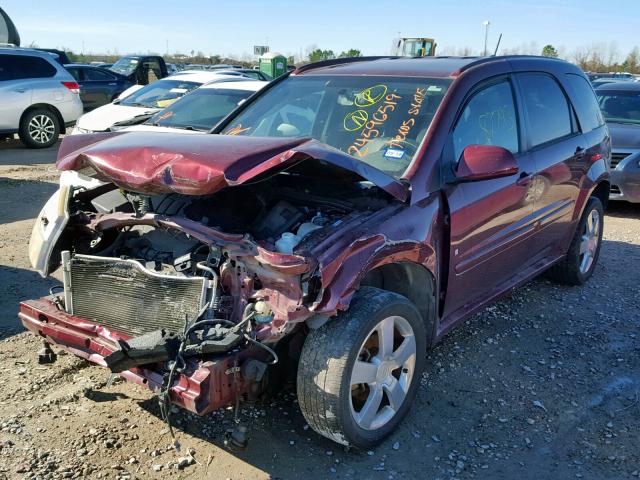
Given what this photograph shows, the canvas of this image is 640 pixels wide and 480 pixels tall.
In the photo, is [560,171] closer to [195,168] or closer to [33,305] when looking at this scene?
[195,168]

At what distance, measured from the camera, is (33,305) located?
128 inches

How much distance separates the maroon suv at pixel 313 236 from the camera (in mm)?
2703

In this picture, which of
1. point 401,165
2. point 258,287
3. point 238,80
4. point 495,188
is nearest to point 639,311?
point 495,188

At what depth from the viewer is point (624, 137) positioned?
343 inches

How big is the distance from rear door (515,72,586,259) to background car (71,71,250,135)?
5.29 m

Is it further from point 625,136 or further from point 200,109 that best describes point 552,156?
point 625,136

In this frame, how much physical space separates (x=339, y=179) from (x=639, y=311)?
129 inches

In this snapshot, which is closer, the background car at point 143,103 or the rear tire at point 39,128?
the background car at point 143,103

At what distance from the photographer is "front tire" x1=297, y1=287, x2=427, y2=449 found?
2.79 meters

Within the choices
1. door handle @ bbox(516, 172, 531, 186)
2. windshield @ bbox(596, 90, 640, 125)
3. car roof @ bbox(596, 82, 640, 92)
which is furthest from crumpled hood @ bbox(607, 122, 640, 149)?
door handle @ bbox(516, 172, 531, 186)

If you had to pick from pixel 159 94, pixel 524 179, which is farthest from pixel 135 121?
pixel 524 179

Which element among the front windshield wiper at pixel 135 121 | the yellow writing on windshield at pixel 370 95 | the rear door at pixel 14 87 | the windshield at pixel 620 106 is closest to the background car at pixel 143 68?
the rear door at pixel 14 87

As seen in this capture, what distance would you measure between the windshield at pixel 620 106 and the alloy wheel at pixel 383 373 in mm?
7936

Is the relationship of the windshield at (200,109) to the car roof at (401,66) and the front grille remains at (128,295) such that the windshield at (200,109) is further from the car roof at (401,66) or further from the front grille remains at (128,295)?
the front grille remains at (128,295)
